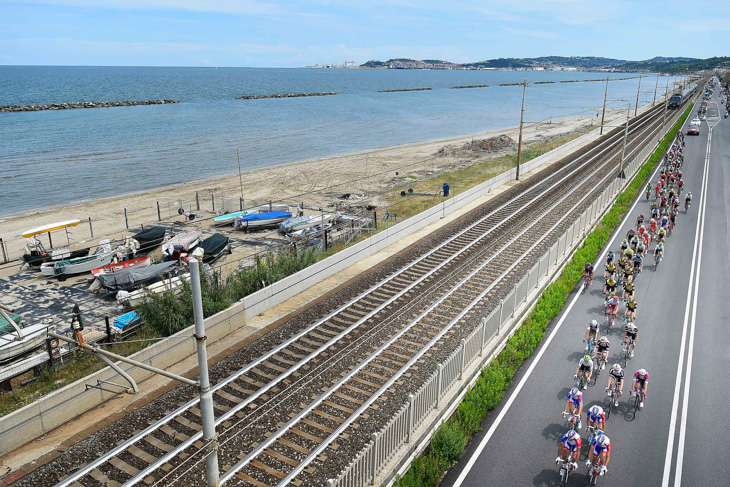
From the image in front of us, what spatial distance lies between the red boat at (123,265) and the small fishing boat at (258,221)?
743 centimetres

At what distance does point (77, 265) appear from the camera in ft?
82.8

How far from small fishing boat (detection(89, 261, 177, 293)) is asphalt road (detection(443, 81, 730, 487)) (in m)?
16.0

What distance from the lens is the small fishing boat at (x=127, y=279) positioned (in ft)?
71.8

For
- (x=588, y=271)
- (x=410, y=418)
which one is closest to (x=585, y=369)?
(x=410, y=418)

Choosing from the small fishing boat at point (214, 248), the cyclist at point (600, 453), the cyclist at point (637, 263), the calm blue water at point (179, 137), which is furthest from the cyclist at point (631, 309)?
the calm blue water at point (179, 137)

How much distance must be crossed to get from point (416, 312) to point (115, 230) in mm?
24981

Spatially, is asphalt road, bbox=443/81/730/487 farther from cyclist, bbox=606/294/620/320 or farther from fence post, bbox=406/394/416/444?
fence post, bbox=406/394/416/444

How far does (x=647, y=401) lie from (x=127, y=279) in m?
19.7

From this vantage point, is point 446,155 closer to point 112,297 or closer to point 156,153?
point 156,153

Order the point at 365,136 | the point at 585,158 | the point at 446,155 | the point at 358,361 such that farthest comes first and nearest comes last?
the point at 365,136
the point at 446,155
the point at 585,158
the point at 358,361

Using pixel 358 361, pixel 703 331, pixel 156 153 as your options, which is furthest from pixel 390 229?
pixel 156 153

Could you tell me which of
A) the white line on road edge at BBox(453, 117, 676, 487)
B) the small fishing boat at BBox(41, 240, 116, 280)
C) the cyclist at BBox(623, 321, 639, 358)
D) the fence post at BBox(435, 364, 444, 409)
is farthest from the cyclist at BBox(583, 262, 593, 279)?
the small fishing boat at BBox(41, 240, 116, 280)

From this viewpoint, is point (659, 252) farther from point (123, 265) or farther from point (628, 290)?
point (123, 265)

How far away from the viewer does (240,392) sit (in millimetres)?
13836
